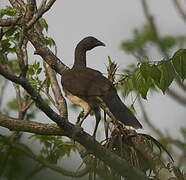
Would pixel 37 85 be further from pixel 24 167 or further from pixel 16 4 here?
pixel 24 167

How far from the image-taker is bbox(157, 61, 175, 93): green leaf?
78.1 inches

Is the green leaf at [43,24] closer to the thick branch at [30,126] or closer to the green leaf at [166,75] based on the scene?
the thick branch at [30,126]

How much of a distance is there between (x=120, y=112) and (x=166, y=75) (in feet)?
3.45

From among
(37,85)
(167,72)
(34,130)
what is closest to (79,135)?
(34,130)

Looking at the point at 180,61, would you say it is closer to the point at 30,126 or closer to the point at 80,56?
the point at 30,126

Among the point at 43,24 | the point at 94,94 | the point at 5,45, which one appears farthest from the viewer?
the point at 43,24

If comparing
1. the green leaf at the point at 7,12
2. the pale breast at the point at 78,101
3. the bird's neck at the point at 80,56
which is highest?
the green leaf at the point at 7,12

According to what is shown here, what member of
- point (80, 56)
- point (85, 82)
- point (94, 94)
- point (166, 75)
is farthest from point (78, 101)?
point (166, 75)

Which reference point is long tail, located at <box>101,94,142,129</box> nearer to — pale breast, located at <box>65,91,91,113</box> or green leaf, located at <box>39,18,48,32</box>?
pale breast, located at <box>65,91,91,113</box>

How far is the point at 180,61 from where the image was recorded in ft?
6.56

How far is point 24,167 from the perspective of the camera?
0.48m

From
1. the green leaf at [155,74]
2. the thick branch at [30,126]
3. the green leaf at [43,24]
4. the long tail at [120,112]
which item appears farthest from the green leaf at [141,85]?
the green leaf at [43,24]

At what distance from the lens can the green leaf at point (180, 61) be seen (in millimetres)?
1965

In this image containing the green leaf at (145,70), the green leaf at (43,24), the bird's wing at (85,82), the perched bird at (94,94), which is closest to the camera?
the green leaf at (145,70)
